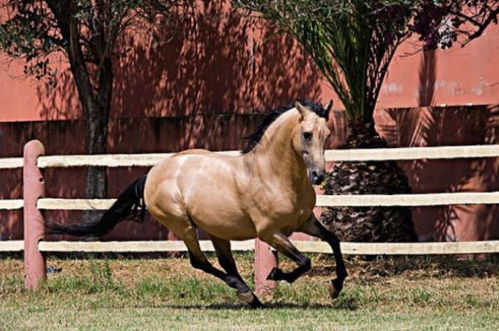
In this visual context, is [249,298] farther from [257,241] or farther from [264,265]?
[257,241]

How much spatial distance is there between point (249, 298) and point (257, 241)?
120cm

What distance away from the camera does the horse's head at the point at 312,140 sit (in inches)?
370

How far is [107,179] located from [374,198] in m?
5.56

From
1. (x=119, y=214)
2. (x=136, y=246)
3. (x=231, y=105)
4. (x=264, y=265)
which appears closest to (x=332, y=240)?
(x=264, y=265)

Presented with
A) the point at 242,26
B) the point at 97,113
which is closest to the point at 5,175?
the point at 97,113

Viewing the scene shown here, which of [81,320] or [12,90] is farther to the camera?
[12,90]

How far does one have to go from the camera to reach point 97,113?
1574cm

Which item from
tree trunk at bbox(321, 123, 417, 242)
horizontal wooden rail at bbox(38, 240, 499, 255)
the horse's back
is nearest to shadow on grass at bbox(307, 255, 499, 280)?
tree trunk at bbox(321, 123, 417, 242)

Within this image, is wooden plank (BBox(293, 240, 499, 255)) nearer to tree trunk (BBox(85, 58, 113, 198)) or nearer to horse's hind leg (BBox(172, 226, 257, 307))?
horse's hind leg (BBox(172, 226, 257, 307))

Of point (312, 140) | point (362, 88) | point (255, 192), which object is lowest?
point (255, 192)

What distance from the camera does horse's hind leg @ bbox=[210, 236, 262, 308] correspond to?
34.1ft

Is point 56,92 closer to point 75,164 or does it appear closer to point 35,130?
point 35,130

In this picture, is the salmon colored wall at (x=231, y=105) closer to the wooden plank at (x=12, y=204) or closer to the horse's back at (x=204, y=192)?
the wooden plank at (x=12, y=204)

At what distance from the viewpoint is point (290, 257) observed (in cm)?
1000
